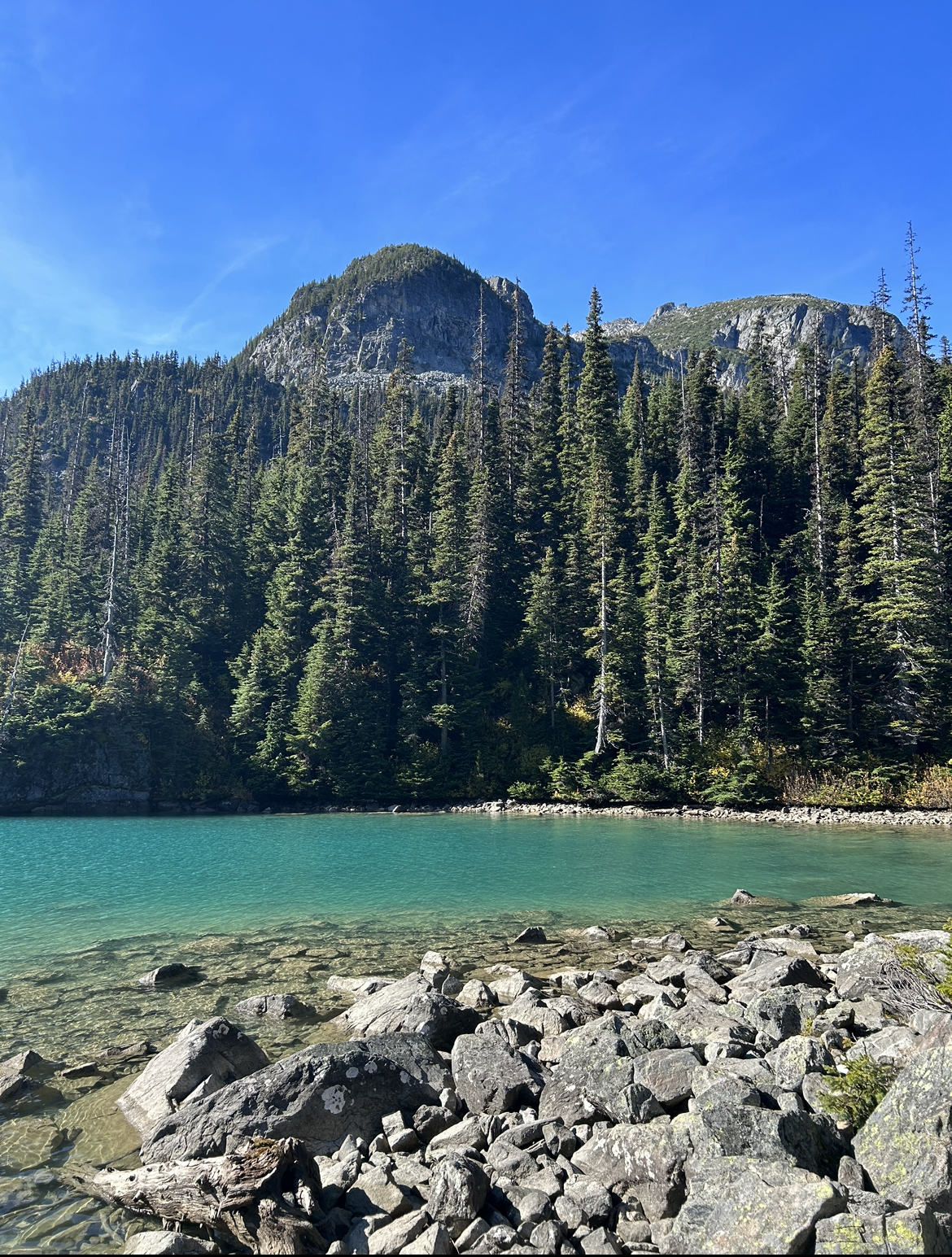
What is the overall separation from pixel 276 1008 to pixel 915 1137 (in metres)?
10.4

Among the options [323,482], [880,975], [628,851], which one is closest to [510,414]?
[323,482]

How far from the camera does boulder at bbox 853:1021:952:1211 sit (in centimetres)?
571

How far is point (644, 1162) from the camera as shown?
688 cm

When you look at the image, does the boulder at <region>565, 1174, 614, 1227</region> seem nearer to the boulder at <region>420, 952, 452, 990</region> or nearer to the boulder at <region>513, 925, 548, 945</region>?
the boulder at <region>420, 952, 452, 990</region>

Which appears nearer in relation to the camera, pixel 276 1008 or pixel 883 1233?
pixel 883 1233

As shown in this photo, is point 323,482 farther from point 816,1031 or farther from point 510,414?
point 816,1031

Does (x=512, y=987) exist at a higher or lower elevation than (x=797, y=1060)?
lower

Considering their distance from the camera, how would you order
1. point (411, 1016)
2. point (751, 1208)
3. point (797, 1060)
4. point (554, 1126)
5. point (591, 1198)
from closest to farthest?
1. point (751, 1208)
2. point (591, 1198)
3. point (554, 1126)
4. point (797, 1060)
5. point (411, 1016)

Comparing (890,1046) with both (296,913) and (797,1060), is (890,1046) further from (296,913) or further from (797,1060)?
(296,913)

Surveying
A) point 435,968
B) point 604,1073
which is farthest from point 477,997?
point 604,1073

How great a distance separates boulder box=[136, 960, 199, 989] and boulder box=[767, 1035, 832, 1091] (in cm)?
1160

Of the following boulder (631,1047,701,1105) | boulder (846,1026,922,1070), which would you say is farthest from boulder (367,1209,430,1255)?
boulder (846,1026,922,1070)

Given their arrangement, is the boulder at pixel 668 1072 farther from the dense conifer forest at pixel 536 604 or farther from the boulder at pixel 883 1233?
the dense conifer forest at pixel 536 604

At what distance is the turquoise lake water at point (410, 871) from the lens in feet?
68.9
